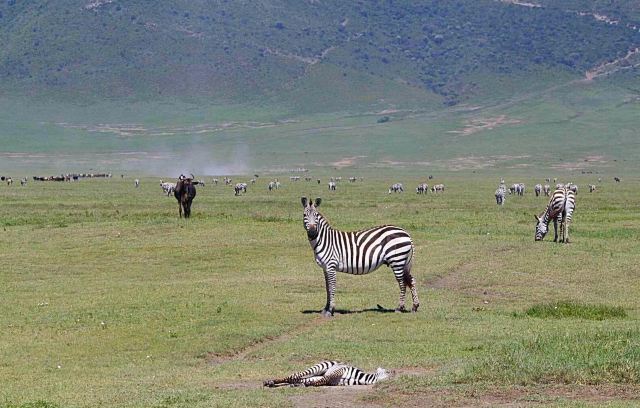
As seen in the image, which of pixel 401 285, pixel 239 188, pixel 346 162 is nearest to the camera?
pixel 401 285

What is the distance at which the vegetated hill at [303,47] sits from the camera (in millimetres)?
158250

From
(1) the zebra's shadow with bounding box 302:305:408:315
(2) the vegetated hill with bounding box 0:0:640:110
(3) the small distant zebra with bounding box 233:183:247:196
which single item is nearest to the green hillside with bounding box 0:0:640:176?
(2) the vegetated hill with bounding box 0:0:640:110

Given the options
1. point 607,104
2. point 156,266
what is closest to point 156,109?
point 607,104

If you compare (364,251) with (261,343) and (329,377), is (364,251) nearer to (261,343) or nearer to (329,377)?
(261,343)

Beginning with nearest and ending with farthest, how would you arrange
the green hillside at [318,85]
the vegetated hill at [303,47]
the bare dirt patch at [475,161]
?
the bare dirt patch at [475,161], the green hillside at [318,85], the vegetated hill at [303,47]

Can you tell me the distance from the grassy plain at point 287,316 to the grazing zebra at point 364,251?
2.26 feet

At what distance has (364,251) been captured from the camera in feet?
61.7

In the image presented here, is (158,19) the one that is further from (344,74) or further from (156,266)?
(156,266)

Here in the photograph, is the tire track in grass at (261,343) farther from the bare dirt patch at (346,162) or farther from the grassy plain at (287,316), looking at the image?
the bare dirt patch at (346,162)

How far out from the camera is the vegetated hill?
15825cm

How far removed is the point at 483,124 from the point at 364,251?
388ft

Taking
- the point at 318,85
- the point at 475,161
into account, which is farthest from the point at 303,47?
the point at 475,161

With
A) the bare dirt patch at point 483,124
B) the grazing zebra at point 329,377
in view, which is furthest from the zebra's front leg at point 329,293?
the bare dirt patch at point 483,124

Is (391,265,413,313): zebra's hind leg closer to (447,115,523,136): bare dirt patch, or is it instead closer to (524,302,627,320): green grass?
(524,302,627,320): green grass
